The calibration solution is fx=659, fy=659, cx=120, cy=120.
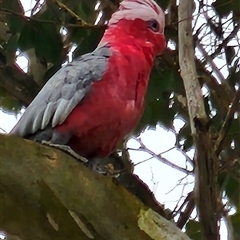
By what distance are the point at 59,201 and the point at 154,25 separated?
0.73 meters

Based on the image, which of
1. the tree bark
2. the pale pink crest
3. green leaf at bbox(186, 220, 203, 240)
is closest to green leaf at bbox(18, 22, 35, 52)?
the pale pink crest

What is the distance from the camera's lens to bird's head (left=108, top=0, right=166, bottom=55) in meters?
1.69

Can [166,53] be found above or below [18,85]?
above

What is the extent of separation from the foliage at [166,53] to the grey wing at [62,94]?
430 millimetres

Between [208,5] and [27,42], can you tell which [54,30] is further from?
[208,5]

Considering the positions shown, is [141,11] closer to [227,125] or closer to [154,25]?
[154,25]

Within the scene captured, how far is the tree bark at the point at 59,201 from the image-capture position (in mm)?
1088

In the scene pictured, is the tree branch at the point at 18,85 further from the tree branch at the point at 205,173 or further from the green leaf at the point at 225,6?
the tree branch at the point at 205,173

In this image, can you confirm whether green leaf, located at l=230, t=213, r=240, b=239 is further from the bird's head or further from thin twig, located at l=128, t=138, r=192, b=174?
the bird's head

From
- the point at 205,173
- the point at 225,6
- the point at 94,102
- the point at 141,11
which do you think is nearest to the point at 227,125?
the point at 205,173

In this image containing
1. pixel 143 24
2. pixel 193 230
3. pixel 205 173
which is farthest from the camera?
pixel 193 230

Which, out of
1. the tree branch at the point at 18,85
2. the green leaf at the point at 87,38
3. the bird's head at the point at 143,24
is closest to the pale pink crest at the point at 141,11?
the bird's head at the point at 143,24

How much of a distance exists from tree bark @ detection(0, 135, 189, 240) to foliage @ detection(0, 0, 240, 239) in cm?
80

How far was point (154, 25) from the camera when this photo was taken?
→ 1.71 m
